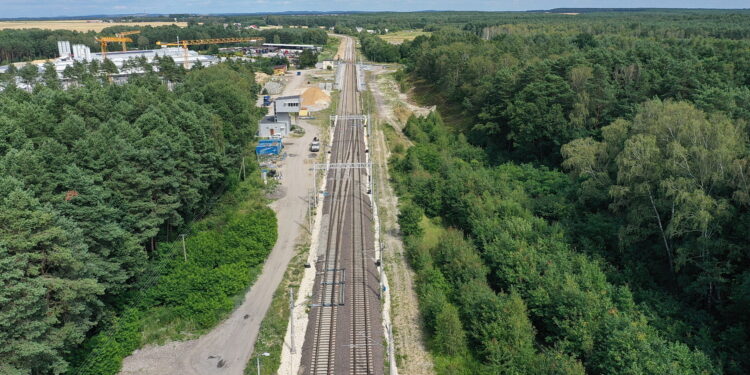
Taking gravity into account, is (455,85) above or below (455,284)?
above

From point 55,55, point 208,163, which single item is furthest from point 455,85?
point 55,55

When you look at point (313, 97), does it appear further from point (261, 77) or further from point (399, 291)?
point (399, 291)

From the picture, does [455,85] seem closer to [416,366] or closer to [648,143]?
[648,143]

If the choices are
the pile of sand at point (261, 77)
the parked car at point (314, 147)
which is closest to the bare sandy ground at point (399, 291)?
the parked car at point (314, 147)

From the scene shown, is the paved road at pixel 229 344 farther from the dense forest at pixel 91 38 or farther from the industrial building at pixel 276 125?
the dense forest at pixel 91 38

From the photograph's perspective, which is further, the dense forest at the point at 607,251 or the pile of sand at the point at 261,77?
the pile of sand at the point at 261,77
